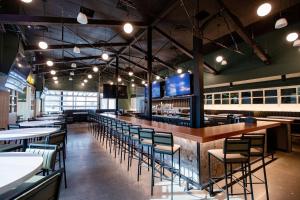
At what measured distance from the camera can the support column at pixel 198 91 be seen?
3.31 metres

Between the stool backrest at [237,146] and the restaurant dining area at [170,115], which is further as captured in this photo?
the restaurant dining area at [170,115]

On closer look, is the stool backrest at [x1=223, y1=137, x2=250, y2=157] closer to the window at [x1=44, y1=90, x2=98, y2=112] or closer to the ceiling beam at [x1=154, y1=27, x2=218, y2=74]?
the ceiling beam at [x1=154, y1=27, x2=218, y2=74]

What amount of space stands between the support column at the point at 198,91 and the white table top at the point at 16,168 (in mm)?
2696

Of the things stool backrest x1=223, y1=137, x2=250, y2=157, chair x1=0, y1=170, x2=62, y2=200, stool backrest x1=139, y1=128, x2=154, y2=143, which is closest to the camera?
chair x1=0, y1=170, x2=62, y2=200

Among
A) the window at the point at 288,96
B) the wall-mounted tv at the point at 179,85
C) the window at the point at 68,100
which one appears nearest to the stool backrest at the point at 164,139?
the wall-mounted tv at the point at 179,85

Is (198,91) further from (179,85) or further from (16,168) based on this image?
(16,168)

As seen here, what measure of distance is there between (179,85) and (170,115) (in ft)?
3.93

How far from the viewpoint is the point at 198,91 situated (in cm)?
338

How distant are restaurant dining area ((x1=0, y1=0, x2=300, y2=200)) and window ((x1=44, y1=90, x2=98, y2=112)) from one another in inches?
127

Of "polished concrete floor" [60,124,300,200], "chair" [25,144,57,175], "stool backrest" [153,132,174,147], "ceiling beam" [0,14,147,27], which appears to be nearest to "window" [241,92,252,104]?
"polished concrete floor" [60,124,300,200]

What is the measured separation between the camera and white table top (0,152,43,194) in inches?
44.2

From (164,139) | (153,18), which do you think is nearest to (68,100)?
(153,18)

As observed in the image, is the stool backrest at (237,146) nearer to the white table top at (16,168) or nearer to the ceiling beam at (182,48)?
the white table top at (16,168)

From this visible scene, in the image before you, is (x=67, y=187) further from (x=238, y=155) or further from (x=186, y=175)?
(x=238, y=155)
